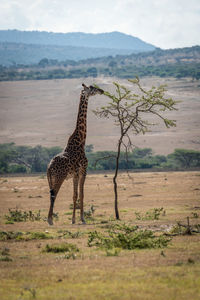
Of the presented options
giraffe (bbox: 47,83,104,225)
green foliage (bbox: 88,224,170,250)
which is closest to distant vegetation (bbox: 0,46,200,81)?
giraffe (bbox: 47,83,104,225)

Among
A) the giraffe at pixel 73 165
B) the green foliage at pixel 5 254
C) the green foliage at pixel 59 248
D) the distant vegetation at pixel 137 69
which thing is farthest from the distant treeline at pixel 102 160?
the distant vegetation at pixel 137 69

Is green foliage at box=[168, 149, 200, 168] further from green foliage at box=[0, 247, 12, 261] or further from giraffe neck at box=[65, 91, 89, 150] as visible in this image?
green foliage at box=[0, 247, 12, 261]

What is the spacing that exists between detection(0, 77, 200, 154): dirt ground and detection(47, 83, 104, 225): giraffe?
52202 millimetres

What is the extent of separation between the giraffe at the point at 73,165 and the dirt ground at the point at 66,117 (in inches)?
2055

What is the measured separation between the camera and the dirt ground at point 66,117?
7612 centimetres

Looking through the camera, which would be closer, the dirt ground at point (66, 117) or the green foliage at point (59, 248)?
the green foliage at point (59, 248)

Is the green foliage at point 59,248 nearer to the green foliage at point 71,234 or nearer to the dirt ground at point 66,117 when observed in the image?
the green foliage at point 71,234

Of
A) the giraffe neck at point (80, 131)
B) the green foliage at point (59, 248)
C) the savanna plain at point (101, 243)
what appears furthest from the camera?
the giraffe neck at point (80, 131)

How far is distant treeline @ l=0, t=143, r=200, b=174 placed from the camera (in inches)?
2041

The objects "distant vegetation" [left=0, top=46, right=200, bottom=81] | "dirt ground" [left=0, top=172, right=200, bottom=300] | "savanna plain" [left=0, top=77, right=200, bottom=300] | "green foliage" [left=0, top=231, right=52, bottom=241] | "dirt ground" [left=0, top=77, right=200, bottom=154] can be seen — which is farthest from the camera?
"distant vegetation" [left=0, top=46, right=200, bottom=81]

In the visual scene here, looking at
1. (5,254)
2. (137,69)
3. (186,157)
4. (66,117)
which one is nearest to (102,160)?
(186,157)

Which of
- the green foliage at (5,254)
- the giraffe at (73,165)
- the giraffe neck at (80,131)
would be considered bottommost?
the green foliage at (5,254)

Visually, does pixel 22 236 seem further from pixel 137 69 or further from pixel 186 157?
pixel 137 69

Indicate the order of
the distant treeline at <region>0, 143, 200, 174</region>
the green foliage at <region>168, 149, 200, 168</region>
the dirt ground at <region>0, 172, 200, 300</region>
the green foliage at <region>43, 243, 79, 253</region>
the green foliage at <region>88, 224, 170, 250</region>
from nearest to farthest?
the dirt ground at <region>0, 172, 200, 300</region>, the green foliage at <region>43, 243, 79, 253</region>, the green foliage at <region>88, 224, 170, 250</region>, the distant treeline at <region>0, 143, 200, 174</region>, the green foliage at <region>168, 149, 200, 168</region>
